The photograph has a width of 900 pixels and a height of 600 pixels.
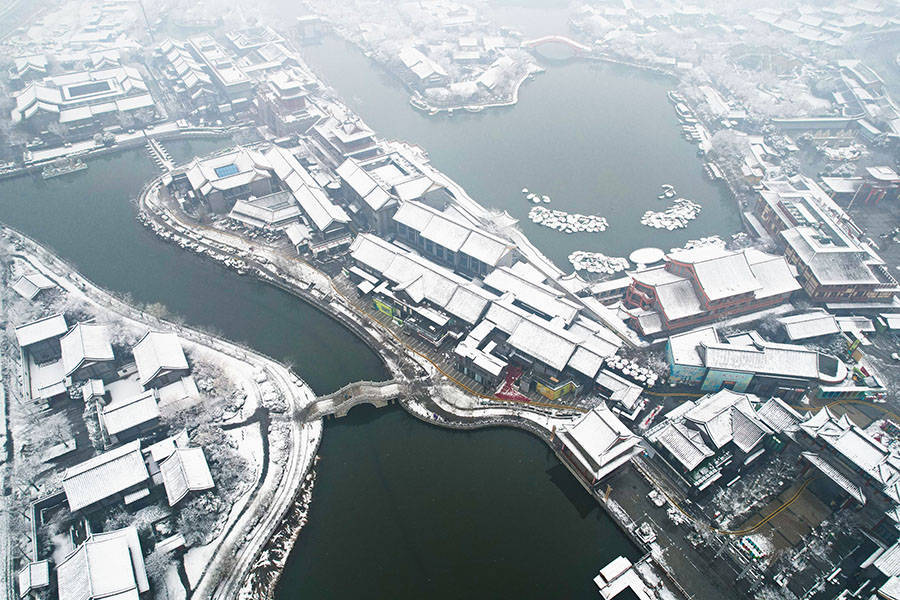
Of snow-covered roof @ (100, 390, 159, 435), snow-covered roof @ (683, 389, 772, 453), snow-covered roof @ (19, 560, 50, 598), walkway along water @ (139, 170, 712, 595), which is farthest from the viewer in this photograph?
walkway along water @ (139, 170, 712, 595)

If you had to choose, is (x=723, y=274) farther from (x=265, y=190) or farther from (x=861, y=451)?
(x=265, y=190)

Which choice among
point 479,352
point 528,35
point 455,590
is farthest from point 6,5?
point 455,590

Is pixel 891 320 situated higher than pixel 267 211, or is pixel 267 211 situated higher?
pixel 891 320

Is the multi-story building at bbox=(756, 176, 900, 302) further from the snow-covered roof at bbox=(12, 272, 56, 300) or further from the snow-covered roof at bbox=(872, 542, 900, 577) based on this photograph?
the snow-covered roof at bbox=(12, 272, 56, 300)

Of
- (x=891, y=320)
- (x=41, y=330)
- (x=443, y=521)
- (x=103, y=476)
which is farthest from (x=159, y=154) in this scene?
(x=891, y=320)

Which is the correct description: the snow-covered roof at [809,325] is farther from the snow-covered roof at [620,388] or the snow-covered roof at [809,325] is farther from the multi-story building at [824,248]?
the snow-covered roof at [620,388]

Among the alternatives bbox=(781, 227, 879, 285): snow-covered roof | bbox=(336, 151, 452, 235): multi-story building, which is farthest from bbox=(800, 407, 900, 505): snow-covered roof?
bbox=(336, 151, 452, 235): multi-story building
